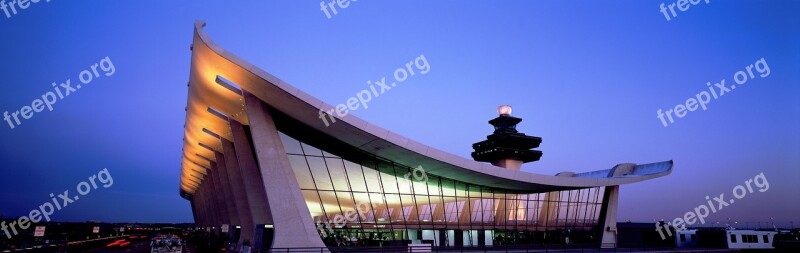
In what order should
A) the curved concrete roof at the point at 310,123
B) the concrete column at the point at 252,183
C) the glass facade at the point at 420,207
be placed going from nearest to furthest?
1. the curved concrete roof at the point at 310,123
2. the glass facade at the point at 420,207
3. the concrete column at the point at 252,183

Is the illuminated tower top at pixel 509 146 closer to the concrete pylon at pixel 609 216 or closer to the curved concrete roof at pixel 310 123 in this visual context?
the concrete pylon at pixel 609 216

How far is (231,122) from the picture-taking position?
3045 cm

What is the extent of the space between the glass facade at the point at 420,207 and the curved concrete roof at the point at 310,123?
112 cm

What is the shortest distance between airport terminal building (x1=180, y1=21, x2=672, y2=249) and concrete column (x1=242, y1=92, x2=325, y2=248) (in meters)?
0.05

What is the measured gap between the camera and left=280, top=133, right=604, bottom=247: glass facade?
2745 centimetres

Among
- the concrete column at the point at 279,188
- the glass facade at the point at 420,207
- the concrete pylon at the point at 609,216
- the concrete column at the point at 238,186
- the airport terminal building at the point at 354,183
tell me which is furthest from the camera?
the concrete pylon at the point at 609,216

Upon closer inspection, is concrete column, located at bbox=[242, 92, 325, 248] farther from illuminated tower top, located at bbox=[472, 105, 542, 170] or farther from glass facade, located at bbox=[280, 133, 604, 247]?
illuminated tower top, located at bbox=[472, 105, 542, 170]

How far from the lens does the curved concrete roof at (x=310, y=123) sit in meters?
21.7

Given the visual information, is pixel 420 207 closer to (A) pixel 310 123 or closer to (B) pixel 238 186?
(A) pixel 310 123

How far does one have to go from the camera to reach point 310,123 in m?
25.4

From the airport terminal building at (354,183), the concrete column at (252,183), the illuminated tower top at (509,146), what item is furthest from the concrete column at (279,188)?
the illuminated tower top at (509,146)

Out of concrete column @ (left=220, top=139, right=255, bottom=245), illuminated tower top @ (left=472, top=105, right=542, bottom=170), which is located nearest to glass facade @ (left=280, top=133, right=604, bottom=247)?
concrete column @ (left=220, top=139, right=255, bottom=245)

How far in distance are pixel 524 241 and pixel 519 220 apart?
1495 millimetres

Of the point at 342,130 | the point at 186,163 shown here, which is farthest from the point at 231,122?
the point at 186,163
